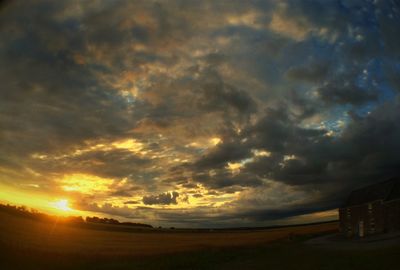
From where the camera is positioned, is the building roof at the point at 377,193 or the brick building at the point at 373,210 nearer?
the brick building at the point at 373,210

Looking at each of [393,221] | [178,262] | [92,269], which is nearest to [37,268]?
[92,269]

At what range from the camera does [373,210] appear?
196 ft

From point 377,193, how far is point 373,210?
3488 mm

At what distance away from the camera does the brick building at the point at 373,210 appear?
5481 centimetres

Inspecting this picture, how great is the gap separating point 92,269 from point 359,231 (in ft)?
172

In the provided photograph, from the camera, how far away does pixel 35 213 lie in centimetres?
8531

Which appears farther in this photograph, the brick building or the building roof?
the building roof

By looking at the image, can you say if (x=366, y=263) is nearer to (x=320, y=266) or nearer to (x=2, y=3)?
(x=320, y=266)

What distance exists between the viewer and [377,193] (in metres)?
61.2

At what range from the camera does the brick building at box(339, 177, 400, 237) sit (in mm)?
54812

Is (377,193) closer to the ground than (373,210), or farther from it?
farther from it

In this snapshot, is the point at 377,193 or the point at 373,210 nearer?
the point at 373,210

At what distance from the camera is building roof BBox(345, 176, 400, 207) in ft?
188

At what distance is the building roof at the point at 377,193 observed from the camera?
57.2 metres
